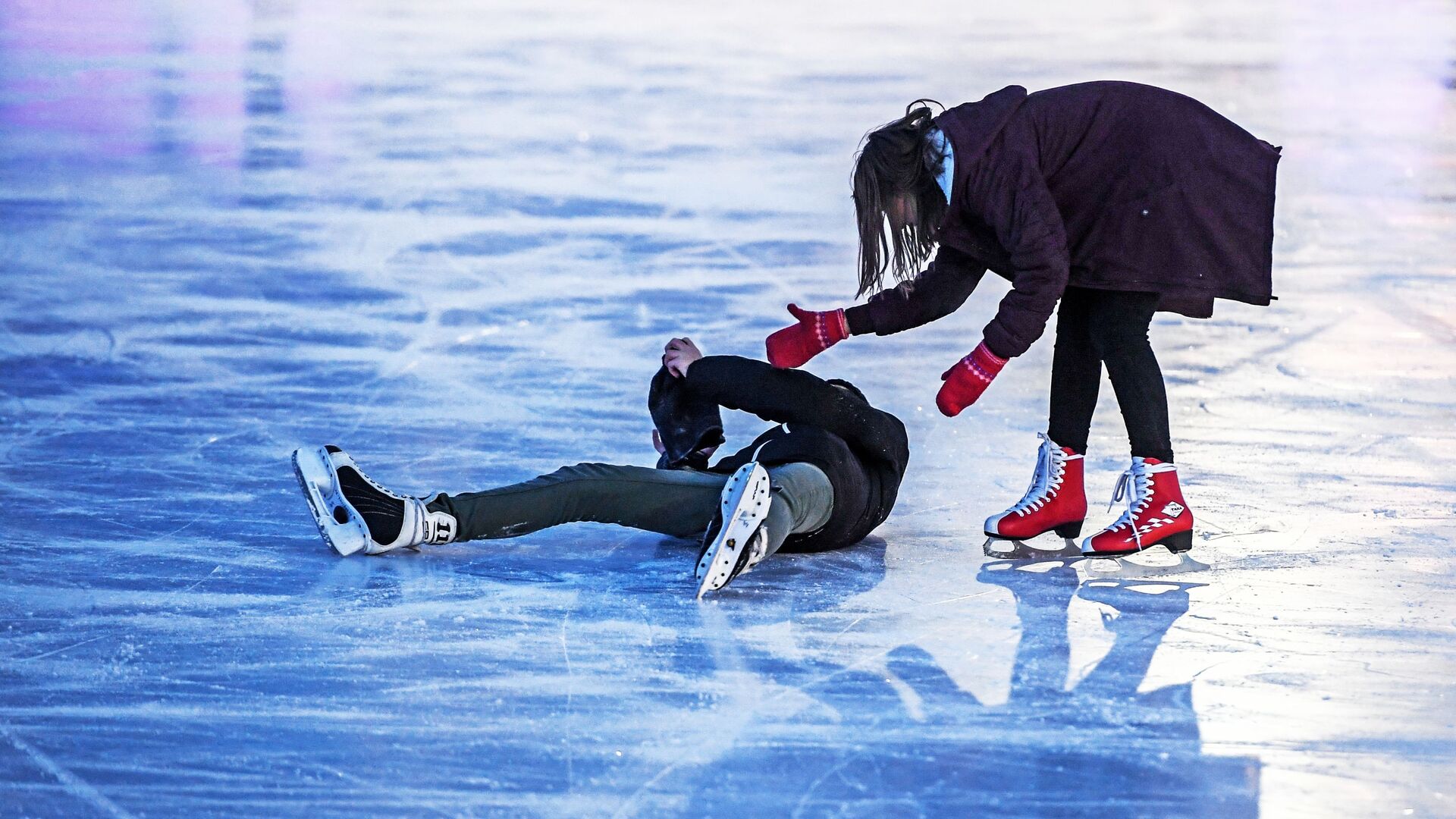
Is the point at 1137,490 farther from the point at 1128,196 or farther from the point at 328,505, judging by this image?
the point at 328,505

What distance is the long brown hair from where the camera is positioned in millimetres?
3240

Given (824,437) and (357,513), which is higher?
(824,437)

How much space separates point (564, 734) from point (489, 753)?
12cm

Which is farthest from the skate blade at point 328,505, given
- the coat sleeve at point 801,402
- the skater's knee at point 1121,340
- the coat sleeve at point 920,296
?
the skater's knee at point 1121,340

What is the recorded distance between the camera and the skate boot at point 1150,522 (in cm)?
334

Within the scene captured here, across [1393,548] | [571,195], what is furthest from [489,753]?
[571,195]

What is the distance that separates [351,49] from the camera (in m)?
9.55

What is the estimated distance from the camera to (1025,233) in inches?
126

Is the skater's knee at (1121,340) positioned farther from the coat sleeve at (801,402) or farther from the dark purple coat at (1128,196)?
the coat sleeve at (801,402)

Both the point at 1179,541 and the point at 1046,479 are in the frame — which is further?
the point at 1046,479

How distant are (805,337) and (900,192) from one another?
380 millimetres

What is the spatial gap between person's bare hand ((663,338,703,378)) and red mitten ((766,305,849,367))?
0.52 ft

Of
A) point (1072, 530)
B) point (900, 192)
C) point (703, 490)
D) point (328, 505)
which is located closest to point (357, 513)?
point (328, 505)

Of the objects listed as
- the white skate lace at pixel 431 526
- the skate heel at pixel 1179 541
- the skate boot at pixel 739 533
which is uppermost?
the skate boot at pixel 739 533
